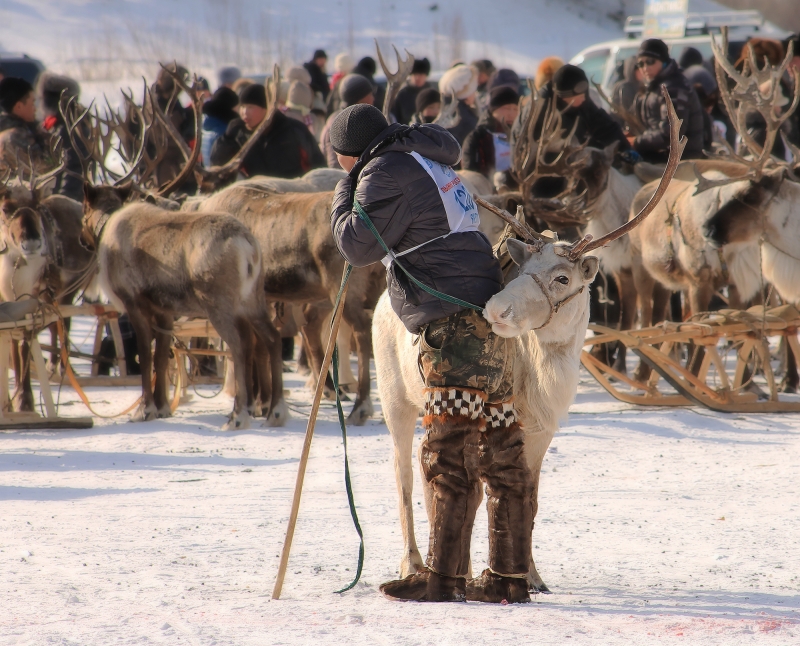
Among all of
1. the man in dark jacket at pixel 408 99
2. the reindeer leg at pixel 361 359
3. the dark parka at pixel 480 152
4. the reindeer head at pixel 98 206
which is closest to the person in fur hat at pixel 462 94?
the dark parka at pixel 480 152

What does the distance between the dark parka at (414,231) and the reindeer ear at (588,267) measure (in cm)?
30

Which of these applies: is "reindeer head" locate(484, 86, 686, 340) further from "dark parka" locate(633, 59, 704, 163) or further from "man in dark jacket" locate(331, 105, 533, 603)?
"dark parka" locate(633, 59, 704, 163)

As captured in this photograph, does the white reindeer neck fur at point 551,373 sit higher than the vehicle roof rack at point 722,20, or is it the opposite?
the vehicle roof rack at point 722,20

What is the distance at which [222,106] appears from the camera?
10.9m

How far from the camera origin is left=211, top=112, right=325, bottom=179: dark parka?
963 centimetres

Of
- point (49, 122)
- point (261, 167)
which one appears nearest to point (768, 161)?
point (261, 167)

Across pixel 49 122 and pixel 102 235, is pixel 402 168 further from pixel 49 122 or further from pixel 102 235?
pixel 49 122

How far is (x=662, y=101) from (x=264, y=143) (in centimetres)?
364

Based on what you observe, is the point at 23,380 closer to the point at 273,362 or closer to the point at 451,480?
the point at 273,362

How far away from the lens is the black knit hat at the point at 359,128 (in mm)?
3605

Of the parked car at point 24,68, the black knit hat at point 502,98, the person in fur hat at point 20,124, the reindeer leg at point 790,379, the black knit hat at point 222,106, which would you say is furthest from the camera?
the parked car at point 24,68

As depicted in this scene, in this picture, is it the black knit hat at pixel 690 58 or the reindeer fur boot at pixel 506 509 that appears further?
the black knit hat at pixel 690 58

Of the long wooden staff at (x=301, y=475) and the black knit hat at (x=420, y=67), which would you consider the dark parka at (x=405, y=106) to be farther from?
the long wooden staff at (x=301, y=475)

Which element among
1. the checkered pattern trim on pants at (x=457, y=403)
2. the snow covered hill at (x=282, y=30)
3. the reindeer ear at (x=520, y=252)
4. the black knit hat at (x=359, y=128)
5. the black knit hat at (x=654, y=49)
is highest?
the snow covered hill at (x=282, y=30)
